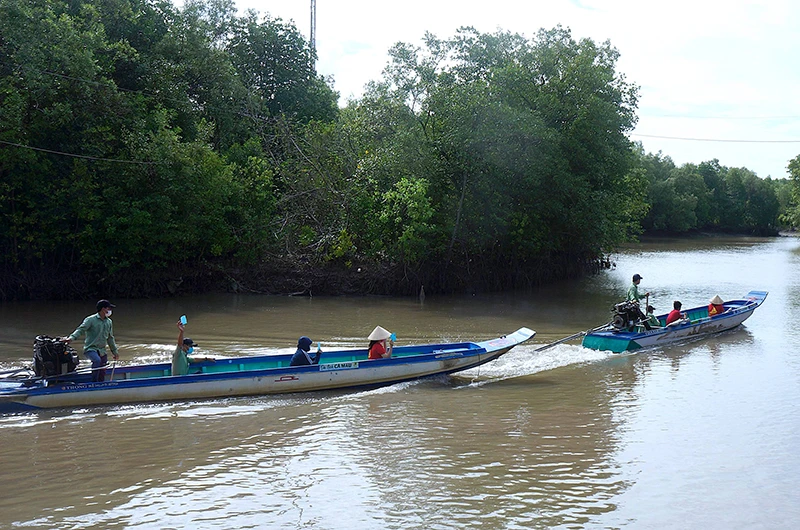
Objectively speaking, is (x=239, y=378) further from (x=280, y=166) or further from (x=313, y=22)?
(x=313, y=22)

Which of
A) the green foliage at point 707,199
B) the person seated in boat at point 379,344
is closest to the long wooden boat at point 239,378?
the person seated in boat at point 379,344

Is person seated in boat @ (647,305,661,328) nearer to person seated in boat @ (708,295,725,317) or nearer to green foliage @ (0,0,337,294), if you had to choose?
person seated in boat @ (708,295,725,317)

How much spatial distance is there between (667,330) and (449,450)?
30.4 feet

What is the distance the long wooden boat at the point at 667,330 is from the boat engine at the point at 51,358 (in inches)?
419

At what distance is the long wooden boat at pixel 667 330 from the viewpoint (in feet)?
51.8

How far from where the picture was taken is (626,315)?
16203mm

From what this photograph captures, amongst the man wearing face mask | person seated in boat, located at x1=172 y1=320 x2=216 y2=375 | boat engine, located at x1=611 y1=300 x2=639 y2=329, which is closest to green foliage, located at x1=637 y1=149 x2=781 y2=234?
boat engine, located at x1=611 y1=300 x2=639 y2=329

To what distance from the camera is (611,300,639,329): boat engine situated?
53.0 ft

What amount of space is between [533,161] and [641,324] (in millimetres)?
9912

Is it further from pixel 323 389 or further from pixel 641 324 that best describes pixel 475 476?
pixel 641 324

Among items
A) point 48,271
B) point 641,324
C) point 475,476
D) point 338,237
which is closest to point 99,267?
point 48,271

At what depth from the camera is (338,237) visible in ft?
83.7

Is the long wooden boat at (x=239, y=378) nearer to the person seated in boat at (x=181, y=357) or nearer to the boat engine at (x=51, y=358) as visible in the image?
the boat engine at (x=51, y=358)

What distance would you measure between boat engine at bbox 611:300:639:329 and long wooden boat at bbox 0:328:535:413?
11.7 feet
